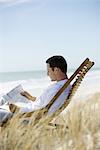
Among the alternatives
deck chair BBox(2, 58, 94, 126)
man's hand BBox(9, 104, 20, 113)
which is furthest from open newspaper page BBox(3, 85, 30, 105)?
deck chair BBox(2, 58, 94, 126)

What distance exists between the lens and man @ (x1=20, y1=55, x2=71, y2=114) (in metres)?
3.37

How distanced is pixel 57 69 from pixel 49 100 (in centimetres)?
23

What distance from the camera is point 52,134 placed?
3.09 meters

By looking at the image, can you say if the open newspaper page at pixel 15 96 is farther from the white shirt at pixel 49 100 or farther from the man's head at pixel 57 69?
the man's head at pixel 57 69

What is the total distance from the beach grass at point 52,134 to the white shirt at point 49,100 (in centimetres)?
11

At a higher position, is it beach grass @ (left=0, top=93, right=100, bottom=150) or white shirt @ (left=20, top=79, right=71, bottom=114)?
white shirt @ (left=20, top=79, right=71, bottom=114)

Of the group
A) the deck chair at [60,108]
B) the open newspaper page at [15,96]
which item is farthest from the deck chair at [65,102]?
the open newspaper page at [15,96]

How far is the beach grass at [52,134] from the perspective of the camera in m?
2.88

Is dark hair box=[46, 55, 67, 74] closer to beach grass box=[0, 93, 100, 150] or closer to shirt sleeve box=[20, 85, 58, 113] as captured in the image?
shirt sleeve box=[20, 85, 58, 113]

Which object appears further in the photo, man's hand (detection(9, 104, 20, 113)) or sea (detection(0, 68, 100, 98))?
sea (detection(0, 68, 100, 98))

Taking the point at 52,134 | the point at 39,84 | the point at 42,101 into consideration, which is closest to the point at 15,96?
the point at 42,101

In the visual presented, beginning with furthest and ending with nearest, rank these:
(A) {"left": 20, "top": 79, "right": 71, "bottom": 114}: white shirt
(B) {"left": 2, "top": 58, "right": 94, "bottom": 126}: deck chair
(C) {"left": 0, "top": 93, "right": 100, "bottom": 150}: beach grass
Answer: (A) {"left": 20, "top": 79, "right": 71, "bottom": 114}: white shirt
(B) {"left": 2, "top": 58, "right": 94, "bottom": 126}: deck chair
(C) {"left": 0, "top": 93, "right": 100, "bottom": 150}: beach grass

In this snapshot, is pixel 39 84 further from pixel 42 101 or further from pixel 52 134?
pixel 52 134

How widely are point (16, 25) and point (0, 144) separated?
77.2ft
